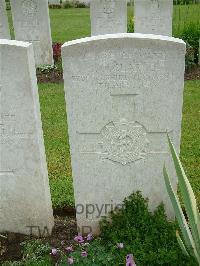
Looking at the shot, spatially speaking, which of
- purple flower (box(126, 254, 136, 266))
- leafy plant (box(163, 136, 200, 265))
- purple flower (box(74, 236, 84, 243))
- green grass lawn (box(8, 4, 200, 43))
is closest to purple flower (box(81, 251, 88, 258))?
purple flower (box(74, 236, 84, 243))

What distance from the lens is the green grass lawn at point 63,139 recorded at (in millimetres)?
4293

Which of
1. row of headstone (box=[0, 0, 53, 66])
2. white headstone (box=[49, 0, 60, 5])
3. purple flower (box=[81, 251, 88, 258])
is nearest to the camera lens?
purple flower (box=[81, 251, 88, 258])

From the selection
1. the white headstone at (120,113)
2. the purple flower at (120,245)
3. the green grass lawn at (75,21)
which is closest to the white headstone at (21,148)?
the white headstone at (120,113)

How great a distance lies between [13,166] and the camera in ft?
10.6

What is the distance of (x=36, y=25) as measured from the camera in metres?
8.91

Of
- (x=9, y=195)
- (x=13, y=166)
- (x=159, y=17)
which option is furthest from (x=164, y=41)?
(x=159, y=17)

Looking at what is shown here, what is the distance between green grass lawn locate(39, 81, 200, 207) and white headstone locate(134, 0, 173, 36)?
139cm

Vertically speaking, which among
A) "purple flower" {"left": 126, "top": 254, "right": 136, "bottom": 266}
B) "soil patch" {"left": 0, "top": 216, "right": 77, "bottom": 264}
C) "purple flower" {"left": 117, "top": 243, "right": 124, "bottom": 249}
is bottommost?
"soil patch" {"left": 0, "top": 216, "right": 77, "bottom": 264}

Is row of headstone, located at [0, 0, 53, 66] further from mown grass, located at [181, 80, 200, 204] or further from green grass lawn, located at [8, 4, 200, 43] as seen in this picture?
green grass lawn, located at [8, 4, 200, 43]

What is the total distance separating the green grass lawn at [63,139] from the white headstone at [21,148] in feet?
1.82

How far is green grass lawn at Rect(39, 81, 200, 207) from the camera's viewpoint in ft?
14.1

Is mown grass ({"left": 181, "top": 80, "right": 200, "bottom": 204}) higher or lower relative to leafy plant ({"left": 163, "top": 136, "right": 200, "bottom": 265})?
lower

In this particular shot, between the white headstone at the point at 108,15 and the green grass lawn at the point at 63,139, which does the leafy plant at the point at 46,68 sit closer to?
the green grass lawn at the point at 63,139

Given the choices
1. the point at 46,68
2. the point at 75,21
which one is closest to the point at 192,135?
the point at 46,68
